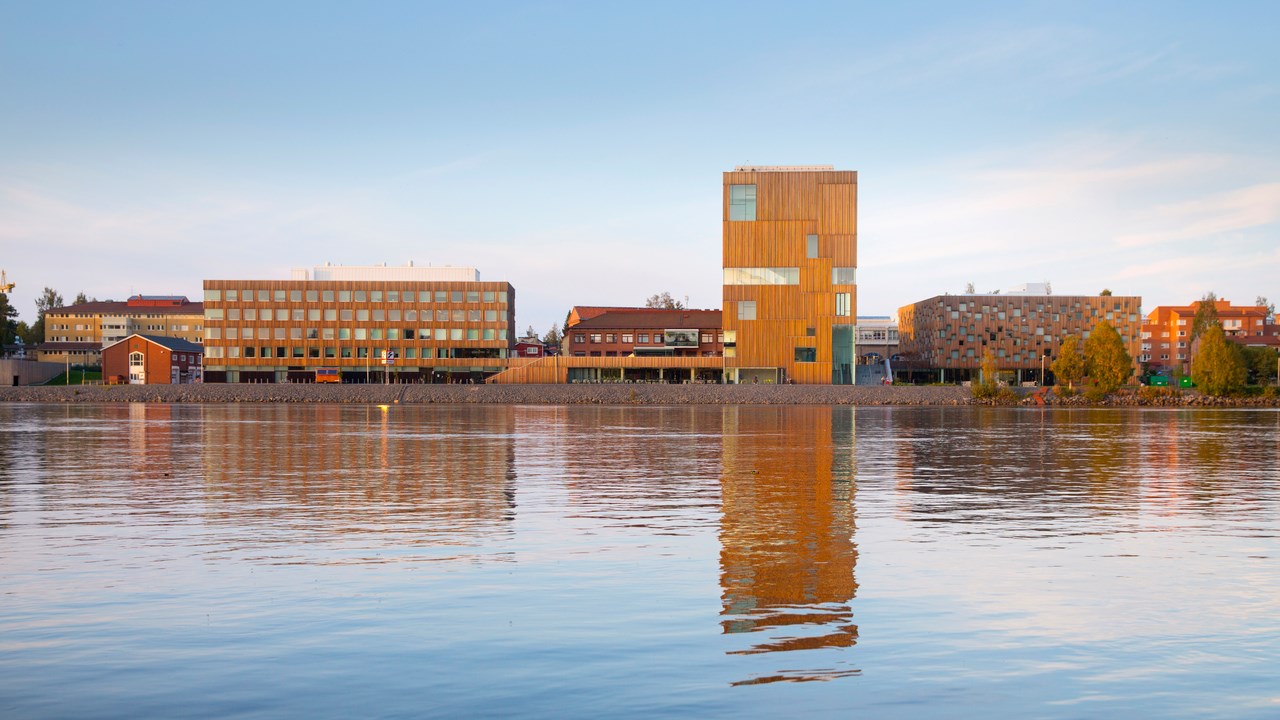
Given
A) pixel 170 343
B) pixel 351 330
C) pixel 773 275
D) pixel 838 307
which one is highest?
pixel 773 275

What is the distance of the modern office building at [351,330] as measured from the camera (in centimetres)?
15388

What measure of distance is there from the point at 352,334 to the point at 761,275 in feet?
219

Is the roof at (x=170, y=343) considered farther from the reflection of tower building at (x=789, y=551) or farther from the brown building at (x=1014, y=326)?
the reflection of tower building at (x=789, y=551)

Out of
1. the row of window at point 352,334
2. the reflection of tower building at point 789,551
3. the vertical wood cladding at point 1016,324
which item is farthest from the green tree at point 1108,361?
the reflection of tower building at point 789,551

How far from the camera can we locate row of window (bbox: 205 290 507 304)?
6068 inches

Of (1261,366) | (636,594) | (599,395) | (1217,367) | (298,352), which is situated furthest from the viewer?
(1261,366)

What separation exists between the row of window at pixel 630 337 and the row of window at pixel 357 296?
1746 centimetres

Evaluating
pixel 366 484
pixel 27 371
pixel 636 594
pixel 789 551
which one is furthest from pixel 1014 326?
pixel 636 594

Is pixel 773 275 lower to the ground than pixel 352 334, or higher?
higher

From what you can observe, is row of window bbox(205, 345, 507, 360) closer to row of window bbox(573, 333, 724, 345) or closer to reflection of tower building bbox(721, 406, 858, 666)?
row of window bbox(573, 333, 724, 345)

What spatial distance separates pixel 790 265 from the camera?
11600 cm

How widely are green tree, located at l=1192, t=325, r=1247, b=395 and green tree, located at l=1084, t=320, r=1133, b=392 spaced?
1075 centimetres

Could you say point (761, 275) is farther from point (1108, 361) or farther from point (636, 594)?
point (636, 594)

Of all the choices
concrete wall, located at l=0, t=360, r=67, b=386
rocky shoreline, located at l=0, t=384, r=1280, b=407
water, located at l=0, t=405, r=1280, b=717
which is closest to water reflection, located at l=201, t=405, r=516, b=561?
water, located at l=0, t=405, r=1280, b=717
